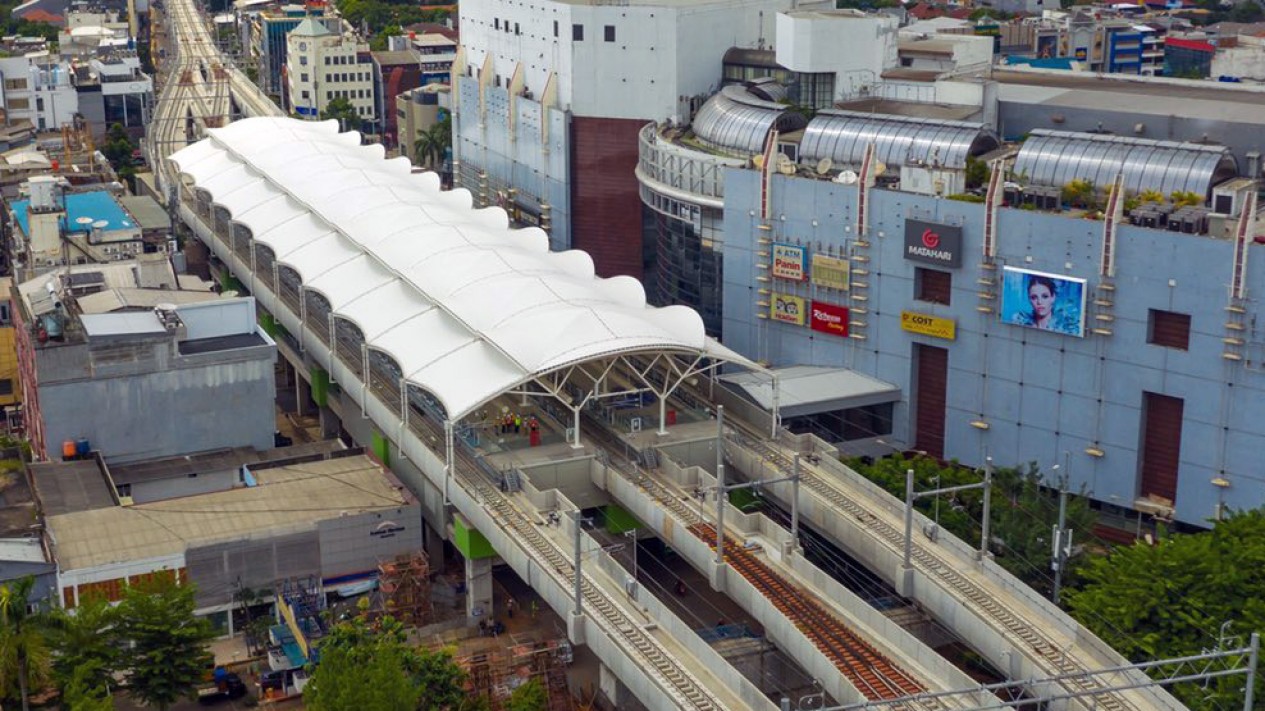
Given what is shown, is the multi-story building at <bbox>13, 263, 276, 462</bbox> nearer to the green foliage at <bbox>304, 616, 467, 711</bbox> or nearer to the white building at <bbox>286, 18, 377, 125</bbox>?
the green foliage at <bbox>304, 616, 467, 711</bbox>

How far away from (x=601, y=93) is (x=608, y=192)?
5.73 m

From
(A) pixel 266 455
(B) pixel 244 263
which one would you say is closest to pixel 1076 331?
(A) pixel 266 455

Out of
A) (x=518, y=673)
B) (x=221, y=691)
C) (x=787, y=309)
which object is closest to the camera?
(x=518, y=673)

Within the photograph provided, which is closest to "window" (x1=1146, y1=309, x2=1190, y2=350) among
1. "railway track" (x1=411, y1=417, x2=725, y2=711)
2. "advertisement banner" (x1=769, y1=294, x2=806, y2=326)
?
"advertisement banner" (x1=769, y1=294, x2=806, y2=326)

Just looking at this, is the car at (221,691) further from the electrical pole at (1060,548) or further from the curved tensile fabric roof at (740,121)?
the curved tensile fabric roof at (740,121)

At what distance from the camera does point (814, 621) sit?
194ft

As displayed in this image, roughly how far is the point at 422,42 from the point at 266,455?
371 ft

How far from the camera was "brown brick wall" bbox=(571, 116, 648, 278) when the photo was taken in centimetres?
10162

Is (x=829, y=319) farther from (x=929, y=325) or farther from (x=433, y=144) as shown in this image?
(x=433, y=144)

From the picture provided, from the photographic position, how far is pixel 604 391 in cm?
7856

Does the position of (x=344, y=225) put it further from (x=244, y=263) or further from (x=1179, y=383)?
(x=1179, y=383)

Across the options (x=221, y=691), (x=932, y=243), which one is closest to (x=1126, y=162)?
(x=932, y=243)

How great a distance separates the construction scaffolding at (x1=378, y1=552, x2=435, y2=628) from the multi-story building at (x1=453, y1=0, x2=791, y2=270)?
3807 cm

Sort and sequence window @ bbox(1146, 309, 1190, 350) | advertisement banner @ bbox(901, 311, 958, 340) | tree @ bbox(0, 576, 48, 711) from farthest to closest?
advertisement banner @ bbox(901, 311, 958, 340) → window @ bbox(1146, 309, 1190, 350) → tree @ bbox(0, 576, 48, 711)
